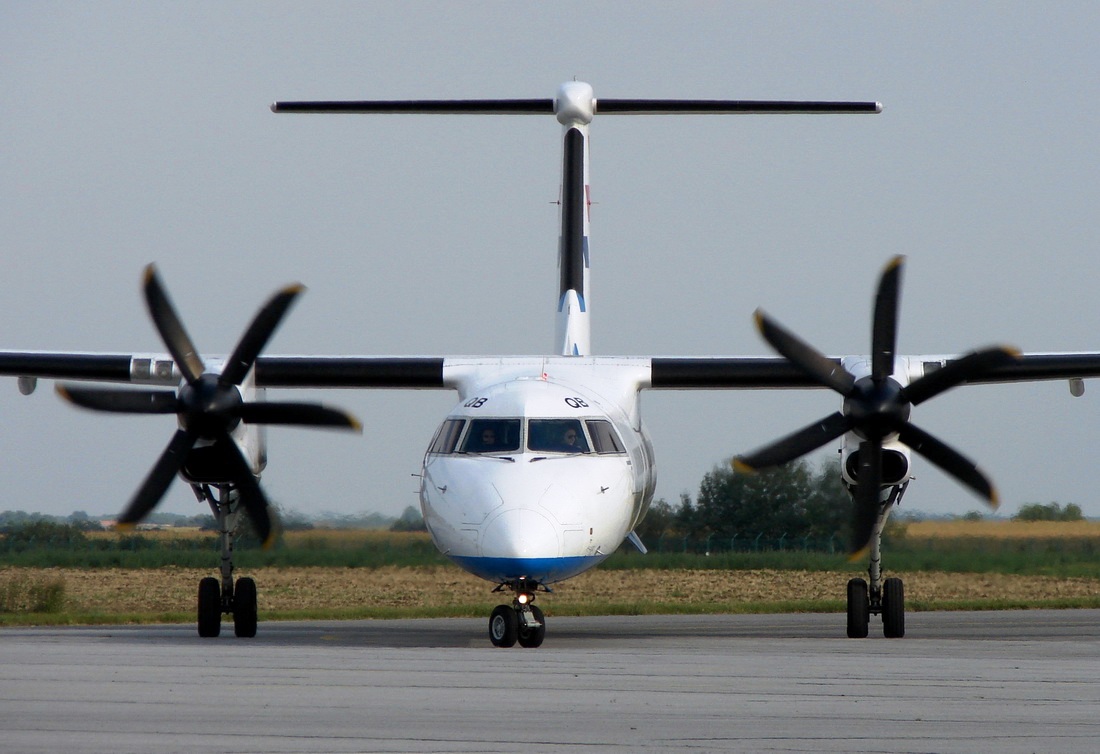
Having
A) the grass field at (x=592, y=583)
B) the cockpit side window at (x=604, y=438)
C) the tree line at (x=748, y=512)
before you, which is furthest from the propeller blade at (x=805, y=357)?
the tree line at (x=748, y=512)

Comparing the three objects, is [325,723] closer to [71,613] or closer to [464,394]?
[464,394]

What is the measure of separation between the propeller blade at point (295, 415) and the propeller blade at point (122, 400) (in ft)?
3.21

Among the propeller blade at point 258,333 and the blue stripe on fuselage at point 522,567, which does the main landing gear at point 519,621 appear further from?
the propeller blade at point 258,333

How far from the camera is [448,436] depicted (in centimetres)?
1592

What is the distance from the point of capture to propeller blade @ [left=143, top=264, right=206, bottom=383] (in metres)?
17.4

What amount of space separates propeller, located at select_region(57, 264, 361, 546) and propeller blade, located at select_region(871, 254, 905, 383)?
Answer: 6588 millimetres

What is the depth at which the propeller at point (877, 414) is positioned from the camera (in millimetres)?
16703

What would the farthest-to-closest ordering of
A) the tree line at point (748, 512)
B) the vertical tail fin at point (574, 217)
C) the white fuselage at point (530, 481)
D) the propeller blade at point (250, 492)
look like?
the tree line at point (748, 512)
the vertical tail fin at point (574, 217)
the propeller blade at point (250, 492)
the white fuselage at point (530, 481)

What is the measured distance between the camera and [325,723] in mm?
8312

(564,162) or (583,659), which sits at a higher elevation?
(564,162)

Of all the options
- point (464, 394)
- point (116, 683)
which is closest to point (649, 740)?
point (116, 683)

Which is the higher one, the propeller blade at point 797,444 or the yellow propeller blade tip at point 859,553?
the propeller blade at point 797,444

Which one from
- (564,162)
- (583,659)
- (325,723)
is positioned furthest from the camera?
(564,162)

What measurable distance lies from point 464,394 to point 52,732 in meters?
11.4
